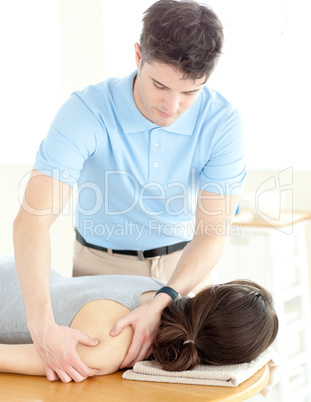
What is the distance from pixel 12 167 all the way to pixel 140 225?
257 centimetres

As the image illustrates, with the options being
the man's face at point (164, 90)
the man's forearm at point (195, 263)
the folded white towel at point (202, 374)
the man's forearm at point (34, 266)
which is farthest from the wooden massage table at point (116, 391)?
the man's face at point (164, 90)

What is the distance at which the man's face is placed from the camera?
151cm

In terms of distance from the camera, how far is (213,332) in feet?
4.71

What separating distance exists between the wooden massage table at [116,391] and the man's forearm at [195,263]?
31cm

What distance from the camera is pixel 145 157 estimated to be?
186cm

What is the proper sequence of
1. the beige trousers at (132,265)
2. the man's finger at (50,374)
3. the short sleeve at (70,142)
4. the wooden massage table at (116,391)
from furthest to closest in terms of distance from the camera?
the beige trousers at (132,265)
the short sleeve at (70,142)
the man's finger at (50,374)
the wooden massage table at (116,391)

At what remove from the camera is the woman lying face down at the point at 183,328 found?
4.70 feet

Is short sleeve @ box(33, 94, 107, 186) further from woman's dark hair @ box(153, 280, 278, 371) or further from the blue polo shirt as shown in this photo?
woman's dark hair @ box(153, 280, 278, 371)

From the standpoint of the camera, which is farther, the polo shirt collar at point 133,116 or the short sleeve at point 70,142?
the polo shirt collar at point 133,116

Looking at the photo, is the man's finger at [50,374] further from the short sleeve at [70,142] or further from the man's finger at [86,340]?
the short sleeve at [70,142]

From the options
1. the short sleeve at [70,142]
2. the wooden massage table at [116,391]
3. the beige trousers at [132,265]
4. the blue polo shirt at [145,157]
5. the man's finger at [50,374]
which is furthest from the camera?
the beige trousers at [132,265]

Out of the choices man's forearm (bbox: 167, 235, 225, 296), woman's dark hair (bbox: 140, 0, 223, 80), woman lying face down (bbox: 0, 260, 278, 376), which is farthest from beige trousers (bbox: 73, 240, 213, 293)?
woman's dark hair (bbox: 140, 0, 223, 80)

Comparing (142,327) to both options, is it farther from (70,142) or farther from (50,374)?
(70,142)

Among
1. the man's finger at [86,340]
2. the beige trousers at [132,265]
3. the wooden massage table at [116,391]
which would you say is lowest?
the wooden massage table at [116,391]
